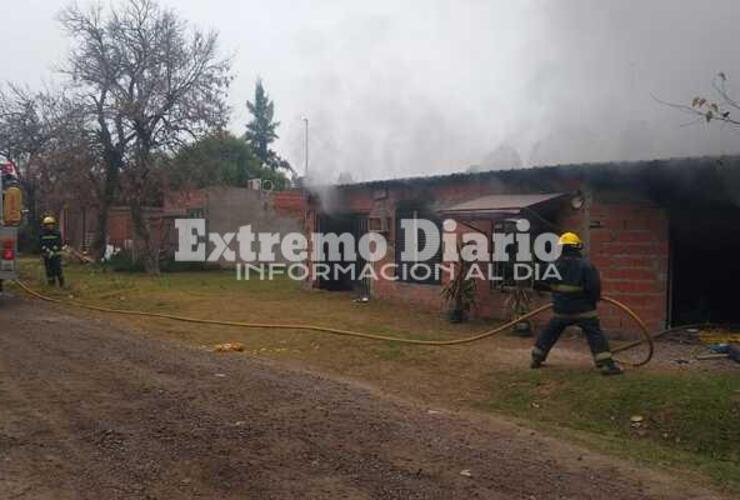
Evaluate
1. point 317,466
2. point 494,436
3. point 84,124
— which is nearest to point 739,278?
point 494,436

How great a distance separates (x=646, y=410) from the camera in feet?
21.9

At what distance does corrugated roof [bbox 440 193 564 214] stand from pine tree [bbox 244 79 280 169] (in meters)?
54.8

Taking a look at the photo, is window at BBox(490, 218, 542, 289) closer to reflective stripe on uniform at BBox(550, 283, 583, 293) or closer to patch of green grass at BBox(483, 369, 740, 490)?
reflective stripe on uniform at BBox(550, 283, 583, 293)

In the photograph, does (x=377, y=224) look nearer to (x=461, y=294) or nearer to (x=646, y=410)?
(x=461, y=294)

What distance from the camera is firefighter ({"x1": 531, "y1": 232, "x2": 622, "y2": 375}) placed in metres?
7.84

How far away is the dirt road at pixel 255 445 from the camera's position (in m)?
4.54

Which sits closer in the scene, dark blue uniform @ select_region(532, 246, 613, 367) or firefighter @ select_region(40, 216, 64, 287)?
dark blue uniform @ select_region(532, 246, 613, 367)

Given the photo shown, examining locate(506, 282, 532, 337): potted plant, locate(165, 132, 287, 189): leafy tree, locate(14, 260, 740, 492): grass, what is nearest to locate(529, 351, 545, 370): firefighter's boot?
locate(14, 260, 740, 492): grass

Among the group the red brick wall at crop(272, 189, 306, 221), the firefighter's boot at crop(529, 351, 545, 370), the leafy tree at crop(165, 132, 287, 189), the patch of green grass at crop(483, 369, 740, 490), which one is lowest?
the patch of green grass at crop(483, 369, 740, 490)

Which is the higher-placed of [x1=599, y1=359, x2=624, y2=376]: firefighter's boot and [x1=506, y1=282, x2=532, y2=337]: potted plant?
[x1=506, y1=282, x2=532, y2=337]: potted plant

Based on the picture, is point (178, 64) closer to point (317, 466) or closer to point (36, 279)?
point (36, 279)

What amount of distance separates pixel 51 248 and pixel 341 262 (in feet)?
23.3

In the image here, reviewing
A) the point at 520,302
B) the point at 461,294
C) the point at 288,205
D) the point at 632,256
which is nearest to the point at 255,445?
the point at 520,302

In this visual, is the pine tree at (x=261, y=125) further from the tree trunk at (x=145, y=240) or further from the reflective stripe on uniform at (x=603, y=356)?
the reflective stripe on uniform at (x=603, y=356)
